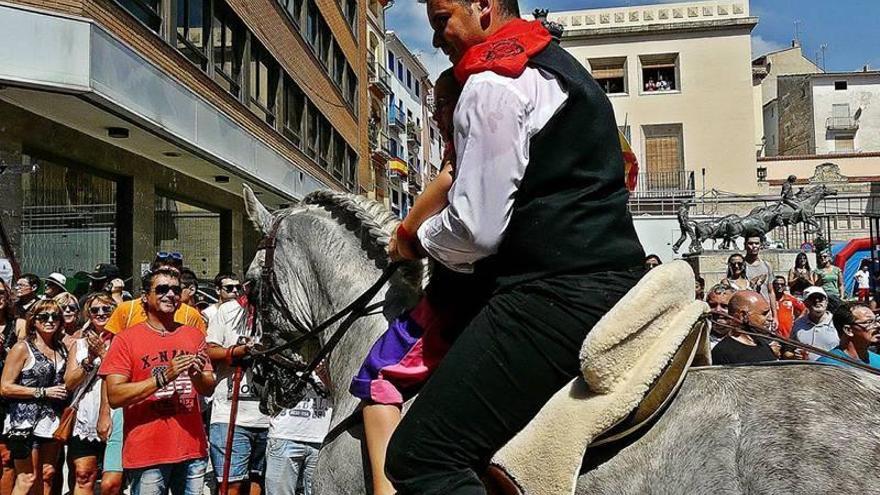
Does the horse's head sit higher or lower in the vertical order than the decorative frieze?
lower

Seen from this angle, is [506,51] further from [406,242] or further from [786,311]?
[786,311]

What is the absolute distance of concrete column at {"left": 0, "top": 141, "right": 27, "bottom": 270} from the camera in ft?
39.1

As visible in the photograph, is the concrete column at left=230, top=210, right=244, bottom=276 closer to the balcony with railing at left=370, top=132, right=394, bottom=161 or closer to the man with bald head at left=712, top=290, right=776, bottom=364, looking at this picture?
the man with bald head at left=712, top=290, right=776, bottom=364

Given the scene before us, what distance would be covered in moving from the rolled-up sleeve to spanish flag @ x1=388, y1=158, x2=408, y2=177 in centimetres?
5485

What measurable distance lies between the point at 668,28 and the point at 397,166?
2268 cm

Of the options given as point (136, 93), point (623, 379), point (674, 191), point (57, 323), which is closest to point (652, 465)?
point (623, 379)

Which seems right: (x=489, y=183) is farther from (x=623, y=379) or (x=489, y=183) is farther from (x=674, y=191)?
(x=674, y=191)

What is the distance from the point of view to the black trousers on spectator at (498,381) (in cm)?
280

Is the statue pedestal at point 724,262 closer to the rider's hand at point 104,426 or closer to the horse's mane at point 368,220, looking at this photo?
the rider's hand at point 104,426

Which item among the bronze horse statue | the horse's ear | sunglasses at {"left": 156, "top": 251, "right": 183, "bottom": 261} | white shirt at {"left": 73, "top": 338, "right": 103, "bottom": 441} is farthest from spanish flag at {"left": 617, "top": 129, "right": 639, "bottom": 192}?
the bronze horse statue

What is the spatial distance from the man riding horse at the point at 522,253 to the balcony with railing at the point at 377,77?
49.1m

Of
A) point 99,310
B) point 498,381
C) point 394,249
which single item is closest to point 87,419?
point 99,310

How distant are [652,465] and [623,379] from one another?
0.93 ft

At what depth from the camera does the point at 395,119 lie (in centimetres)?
6053
